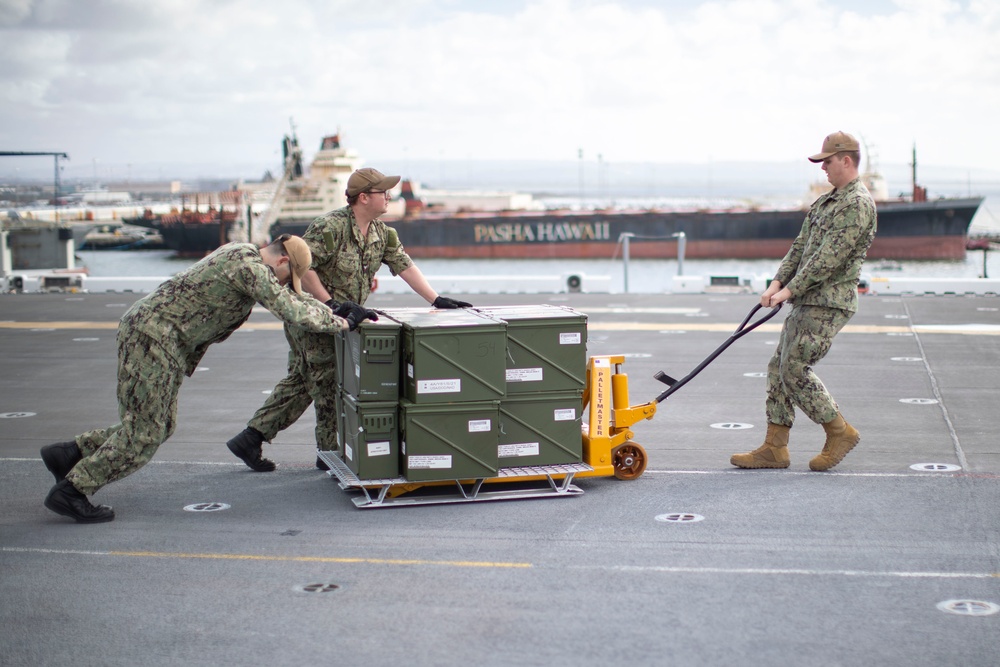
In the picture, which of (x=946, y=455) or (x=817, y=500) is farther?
(x=946, y=455)

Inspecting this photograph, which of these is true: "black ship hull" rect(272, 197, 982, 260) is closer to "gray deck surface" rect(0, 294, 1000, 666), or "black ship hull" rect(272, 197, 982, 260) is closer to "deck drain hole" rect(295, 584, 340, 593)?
"gray deck surface" rect(0, 294, 1000, 666)

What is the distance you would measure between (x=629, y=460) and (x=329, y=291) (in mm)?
2088

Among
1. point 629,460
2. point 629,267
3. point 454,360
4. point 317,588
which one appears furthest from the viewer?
point 629,267

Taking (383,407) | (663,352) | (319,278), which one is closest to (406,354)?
(383,407)

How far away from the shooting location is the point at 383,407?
5828 millimetres

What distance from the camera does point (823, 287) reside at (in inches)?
249

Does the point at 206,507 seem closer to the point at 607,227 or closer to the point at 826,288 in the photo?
the point at 826,288

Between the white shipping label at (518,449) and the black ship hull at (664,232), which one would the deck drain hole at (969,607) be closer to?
the white shipping label at (518,449)

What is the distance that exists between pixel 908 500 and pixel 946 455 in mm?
1367

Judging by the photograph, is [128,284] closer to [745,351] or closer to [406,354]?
[745,351]

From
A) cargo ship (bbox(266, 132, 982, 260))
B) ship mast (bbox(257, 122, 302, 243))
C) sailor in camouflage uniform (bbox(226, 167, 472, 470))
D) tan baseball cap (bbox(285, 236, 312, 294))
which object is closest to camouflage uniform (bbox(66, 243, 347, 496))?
tan baseball cap (bbox(285, 236, 312, 294))

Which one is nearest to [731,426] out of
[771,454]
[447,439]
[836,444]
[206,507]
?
[771,454]

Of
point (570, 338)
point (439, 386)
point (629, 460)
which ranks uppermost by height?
point (570, 338)

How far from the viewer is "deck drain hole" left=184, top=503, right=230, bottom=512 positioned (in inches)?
235
